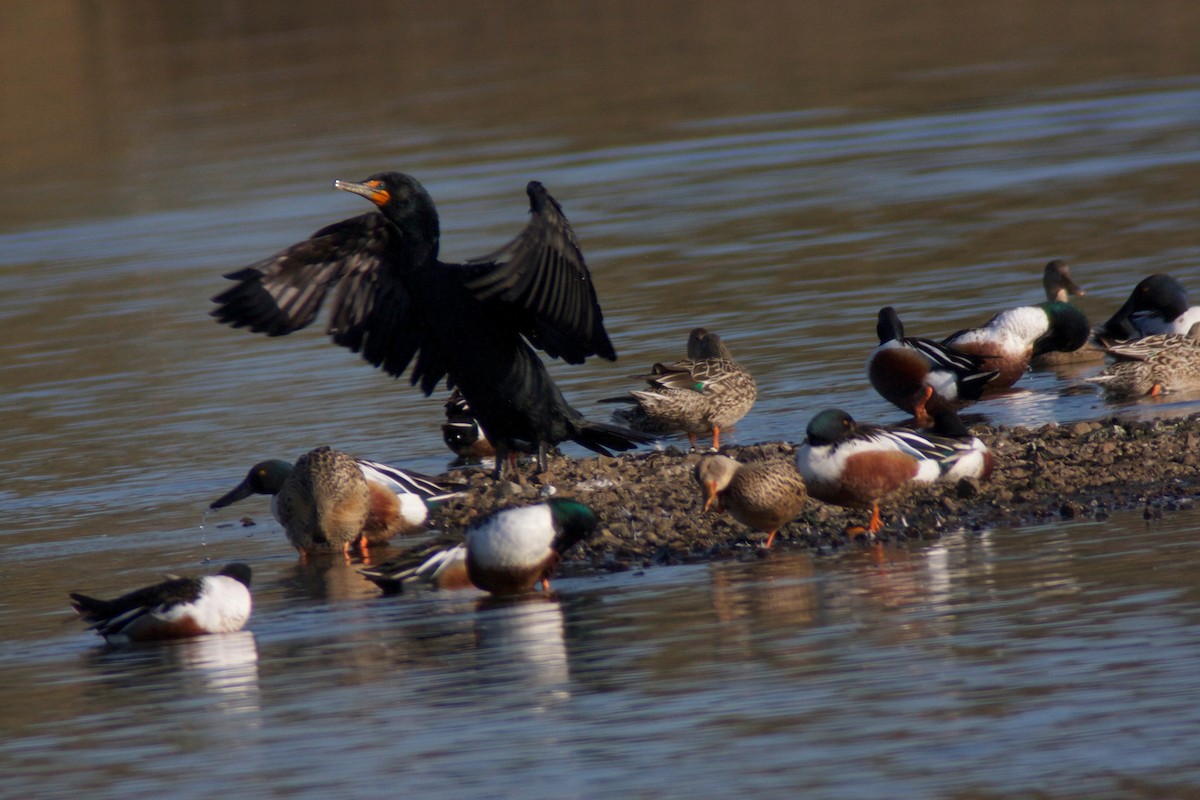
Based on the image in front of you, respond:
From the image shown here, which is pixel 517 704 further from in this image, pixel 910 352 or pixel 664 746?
pixel 910 352

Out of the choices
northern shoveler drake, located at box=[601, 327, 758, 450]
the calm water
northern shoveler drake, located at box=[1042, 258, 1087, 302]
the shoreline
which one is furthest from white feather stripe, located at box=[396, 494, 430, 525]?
northern shoveler drake, located at box=[1042, 258, 1087, 302]

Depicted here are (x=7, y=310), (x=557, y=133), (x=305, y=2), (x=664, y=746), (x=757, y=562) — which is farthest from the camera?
(x=305, y=2)

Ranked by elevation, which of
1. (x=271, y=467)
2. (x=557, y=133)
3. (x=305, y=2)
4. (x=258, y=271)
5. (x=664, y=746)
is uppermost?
(x=305, y=2)

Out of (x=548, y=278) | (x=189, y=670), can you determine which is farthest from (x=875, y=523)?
(x=189, y=670)

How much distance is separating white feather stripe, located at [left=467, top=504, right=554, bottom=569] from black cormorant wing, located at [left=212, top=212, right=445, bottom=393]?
259 cm

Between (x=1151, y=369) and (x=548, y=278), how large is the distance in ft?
13.3

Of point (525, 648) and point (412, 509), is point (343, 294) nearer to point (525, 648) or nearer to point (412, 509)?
point (412, 509)

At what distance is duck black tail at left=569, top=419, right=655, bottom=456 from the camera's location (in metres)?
10.5

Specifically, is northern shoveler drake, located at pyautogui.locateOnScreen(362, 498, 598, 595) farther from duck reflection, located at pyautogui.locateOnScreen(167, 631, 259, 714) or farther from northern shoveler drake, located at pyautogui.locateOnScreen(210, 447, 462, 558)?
northern shoveler drake, located at pyautogui.locateOnScreen(210, 447, 462, 558)

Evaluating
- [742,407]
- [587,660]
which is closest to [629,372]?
Answer: [742,407]

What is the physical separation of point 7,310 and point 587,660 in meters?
14.5

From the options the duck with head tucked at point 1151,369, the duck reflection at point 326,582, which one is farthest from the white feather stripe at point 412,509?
the duck with head tucked at point 1151,369

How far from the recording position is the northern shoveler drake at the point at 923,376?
36.9 feet

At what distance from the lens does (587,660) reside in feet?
22.7
